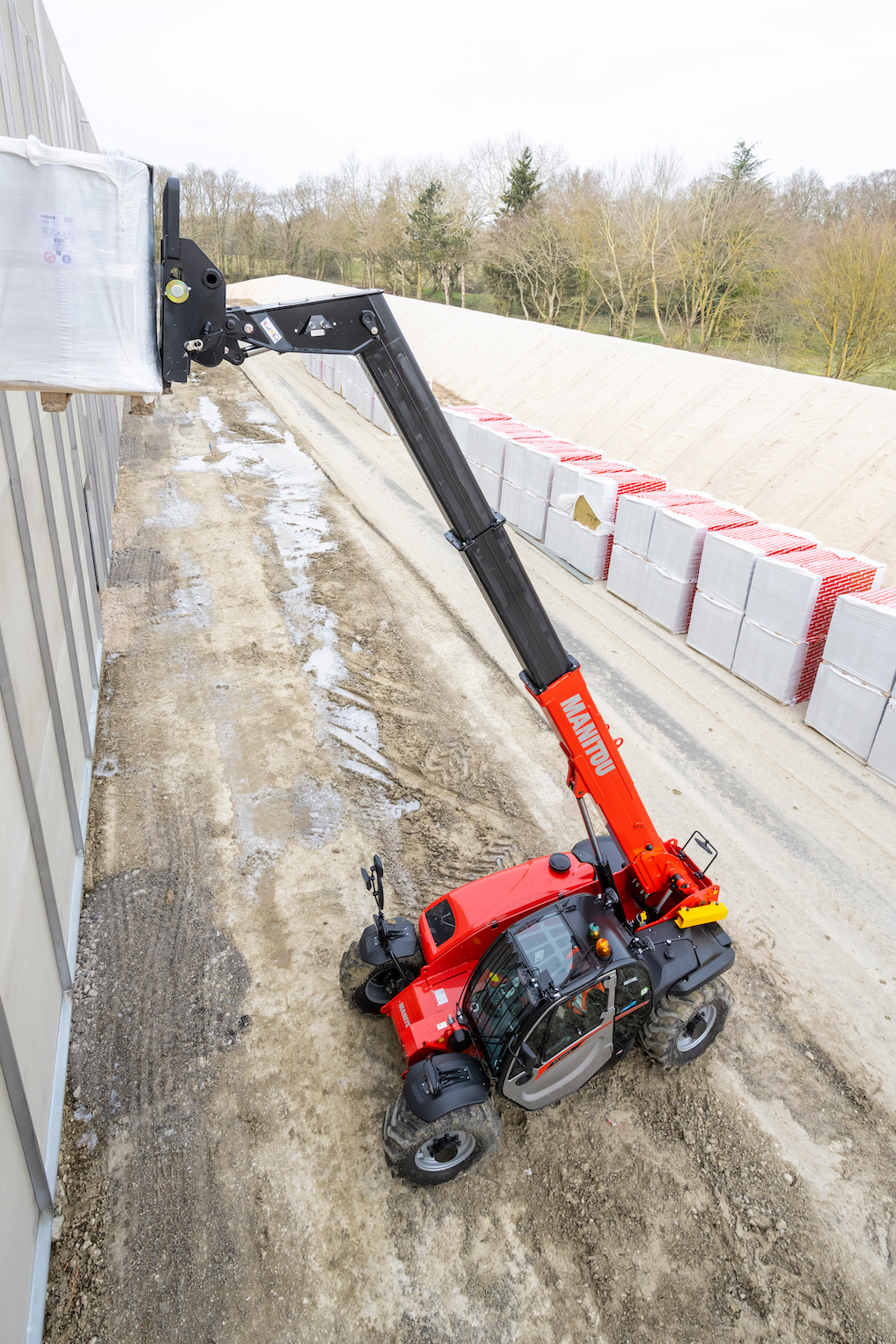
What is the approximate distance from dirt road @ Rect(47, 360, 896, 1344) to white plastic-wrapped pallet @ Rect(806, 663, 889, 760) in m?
0.37

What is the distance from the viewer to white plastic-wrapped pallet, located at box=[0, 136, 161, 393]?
3510mm

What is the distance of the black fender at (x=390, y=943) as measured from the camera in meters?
6.50

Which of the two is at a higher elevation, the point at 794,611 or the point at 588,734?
the point at 588,734

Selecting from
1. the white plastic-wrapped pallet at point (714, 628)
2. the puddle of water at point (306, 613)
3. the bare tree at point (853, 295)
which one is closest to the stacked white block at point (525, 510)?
the puddle of water at point (306, 613)

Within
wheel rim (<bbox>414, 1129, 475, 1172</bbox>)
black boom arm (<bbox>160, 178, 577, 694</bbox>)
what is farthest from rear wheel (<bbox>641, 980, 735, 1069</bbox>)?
black boom arm (<bbox>160, 178, 577, 694</bbox>)

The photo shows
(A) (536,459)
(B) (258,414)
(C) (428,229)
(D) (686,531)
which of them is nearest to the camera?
(D) (686,531)

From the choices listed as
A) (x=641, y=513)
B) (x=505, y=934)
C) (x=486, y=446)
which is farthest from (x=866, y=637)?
(x=486, y=446)

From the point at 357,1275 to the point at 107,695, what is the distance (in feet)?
27.2

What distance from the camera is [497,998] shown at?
5656mm

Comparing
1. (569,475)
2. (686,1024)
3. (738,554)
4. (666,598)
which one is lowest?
(686,1024)

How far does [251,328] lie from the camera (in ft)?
14.7

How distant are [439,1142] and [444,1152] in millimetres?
79

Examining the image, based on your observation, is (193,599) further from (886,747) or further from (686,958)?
(886,747)

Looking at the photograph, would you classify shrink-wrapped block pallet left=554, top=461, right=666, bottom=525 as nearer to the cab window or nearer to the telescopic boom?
the telescopic boom
